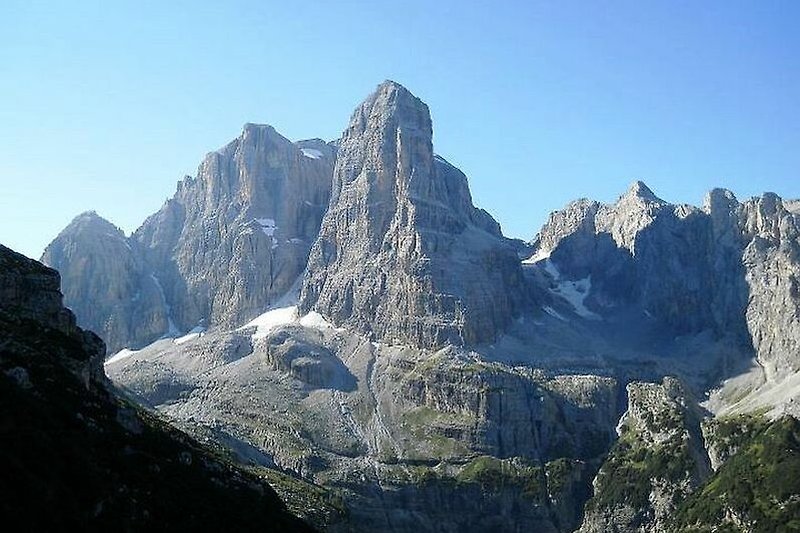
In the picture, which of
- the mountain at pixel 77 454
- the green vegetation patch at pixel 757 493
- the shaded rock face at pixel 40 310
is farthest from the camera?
the green vegetation patch at pixel 757 493

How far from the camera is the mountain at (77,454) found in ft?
160

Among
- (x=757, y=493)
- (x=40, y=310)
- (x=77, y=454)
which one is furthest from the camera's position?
(x=757, y=493)

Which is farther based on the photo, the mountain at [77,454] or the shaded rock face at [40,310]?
the shaded rock face at [40,310]

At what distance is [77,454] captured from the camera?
54938mm

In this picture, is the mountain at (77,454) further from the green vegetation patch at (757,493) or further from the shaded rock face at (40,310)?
the green vegetation patch at (757,493)

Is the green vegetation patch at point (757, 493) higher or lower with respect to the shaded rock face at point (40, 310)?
lower

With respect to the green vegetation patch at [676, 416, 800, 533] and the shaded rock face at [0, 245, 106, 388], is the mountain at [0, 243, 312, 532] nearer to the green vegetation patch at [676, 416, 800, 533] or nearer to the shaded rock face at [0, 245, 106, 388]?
the shaded rock face at [0, 245, 106, 388]

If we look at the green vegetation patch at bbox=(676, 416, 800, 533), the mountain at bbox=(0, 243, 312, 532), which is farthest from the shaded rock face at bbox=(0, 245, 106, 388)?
the green vegetation patch at bbox=(676, 416, 800, 533)

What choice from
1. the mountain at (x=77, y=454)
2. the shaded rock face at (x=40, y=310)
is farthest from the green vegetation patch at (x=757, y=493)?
the shaded rock face at (x=40, y=310)

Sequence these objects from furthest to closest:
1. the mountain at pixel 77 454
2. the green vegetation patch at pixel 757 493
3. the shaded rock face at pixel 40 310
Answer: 1. the green vegetation patch at pixel 757 493
2. the shaded rock face at pixel 40 310
3. the mountain at pixel 77 454

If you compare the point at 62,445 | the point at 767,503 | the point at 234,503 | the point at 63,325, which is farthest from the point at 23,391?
the point at 767,503

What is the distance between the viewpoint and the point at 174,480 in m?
69.8

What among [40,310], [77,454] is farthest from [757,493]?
[77,454]

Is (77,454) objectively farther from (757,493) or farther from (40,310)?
(757,493)
